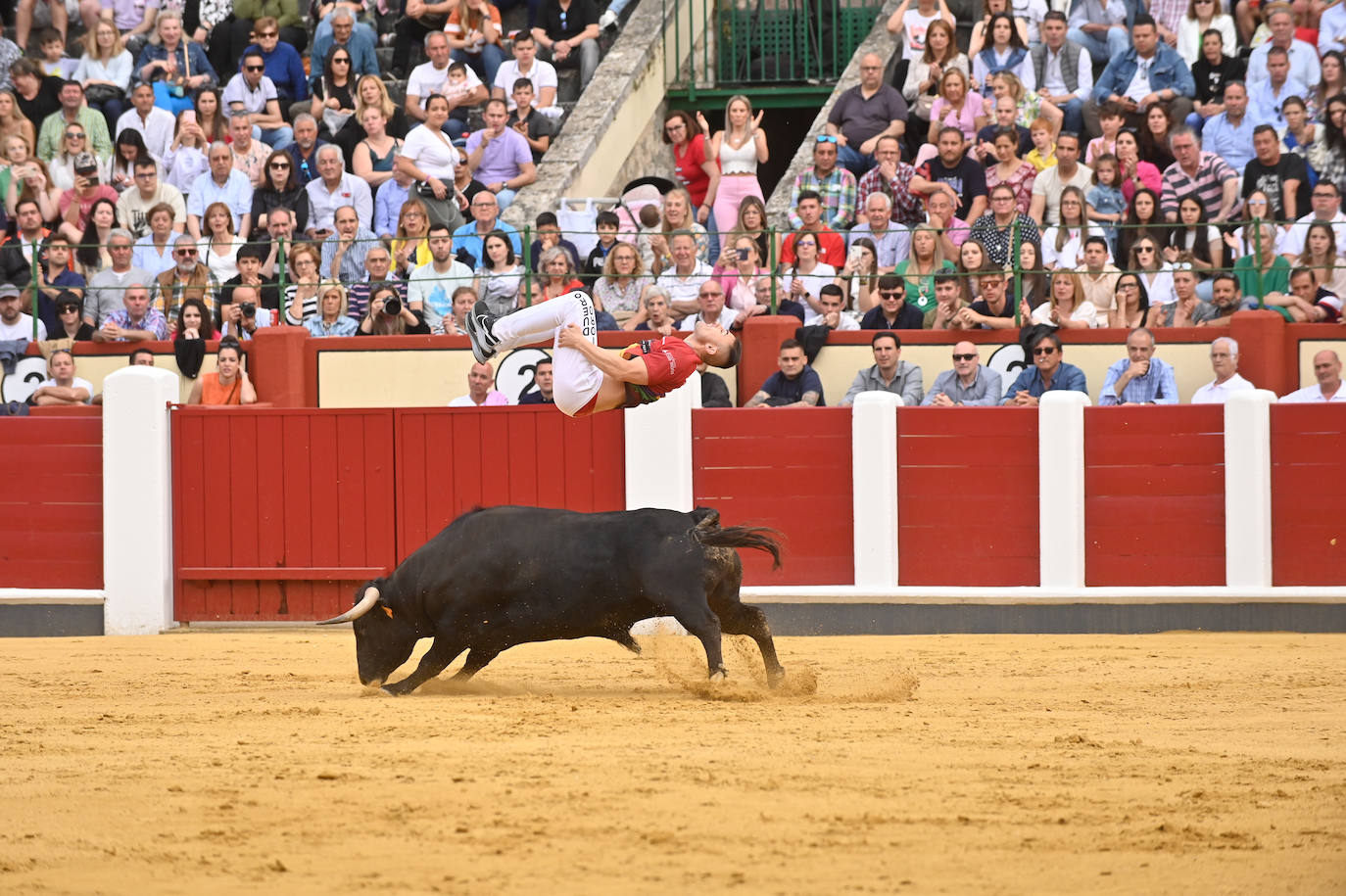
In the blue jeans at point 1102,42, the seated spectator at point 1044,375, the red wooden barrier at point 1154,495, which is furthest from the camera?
the blue jeans at point 1102,42

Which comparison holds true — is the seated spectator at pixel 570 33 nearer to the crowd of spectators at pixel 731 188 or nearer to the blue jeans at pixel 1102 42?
the crowd of spectators at pixel 731 188

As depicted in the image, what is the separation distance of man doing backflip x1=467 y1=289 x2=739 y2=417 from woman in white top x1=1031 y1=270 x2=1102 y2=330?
14.7 ft

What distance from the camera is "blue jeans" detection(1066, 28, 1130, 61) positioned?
13367mm

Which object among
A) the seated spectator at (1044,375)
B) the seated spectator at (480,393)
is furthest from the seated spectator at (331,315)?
the seated spectator at (1044,375)

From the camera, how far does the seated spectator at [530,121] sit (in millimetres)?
14680

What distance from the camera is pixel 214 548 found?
1131cm

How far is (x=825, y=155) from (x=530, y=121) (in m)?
3.11

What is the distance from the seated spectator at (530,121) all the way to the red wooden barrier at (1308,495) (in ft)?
22.1

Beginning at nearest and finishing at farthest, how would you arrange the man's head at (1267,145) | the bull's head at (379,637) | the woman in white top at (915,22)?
the bull's head at (379,637), the man's head at (1267,145), the woman in white top at (915,22)

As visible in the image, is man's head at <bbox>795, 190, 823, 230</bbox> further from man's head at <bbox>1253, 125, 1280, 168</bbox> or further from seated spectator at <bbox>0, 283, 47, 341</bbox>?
seated spectator at <bbox>0, 283, 47, 341</bbox>

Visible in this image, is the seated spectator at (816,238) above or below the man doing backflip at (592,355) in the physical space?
above

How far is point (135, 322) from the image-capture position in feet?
41.9

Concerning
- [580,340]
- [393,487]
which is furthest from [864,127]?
[580,340]

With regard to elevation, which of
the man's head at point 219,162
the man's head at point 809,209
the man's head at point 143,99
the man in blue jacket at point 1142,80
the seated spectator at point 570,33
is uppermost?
the seated spectator at point 570,33
